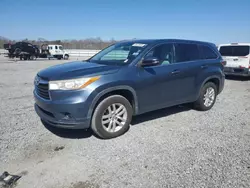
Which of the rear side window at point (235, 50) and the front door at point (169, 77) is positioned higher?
the rear side window at point (235, 50)

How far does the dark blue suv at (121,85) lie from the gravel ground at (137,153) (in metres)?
0.42

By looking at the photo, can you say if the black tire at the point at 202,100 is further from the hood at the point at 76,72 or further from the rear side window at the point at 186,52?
the hood at the point at 76,72

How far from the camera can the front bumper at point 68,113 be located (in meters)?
3.35

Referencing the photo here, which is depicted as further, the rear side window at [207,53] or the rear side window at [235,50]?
the rear side window at [235,50]

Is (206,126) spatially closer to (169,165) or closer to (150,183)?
(169,165)

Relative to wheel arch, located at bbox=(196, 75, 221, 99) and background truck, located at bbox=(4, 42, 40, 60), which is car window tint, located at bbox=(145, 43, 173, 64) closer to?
wheel arch, located at bbox=(196, 75, 221, 99)

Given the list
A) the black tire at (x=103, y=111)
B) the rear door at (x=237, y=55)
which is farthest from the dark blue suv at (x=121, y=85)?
the rear door at (x=237, y=55)

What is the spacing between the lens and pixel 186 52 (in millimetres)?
4938

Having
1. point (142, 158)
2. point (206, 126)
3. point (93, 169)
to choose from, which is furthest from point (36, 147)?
point (206, 126)

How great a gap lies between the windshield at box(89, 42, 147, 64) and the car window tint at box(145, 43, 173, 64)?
25 centimetres

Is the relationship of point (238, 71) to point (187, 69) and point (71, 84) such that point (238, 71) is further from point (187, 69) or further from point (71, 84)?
point (71, 84)

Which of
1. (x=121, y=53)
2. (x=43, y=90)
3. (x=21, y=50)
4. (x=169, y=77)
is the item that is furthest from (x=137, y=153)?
(x=21, y=50)

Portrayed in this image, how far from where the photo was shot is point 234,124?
4680 millimetres

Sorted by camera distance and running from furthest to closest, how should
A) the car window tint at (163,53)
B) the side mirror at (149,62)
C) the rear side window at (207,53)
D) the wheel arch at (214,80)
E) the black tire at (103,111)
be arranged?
the rear side window at (207,53) → the wheel arch at (214,80) → the car window tint at (163,53) → the side mirror at (149,62) → the black tire at (103,111)
